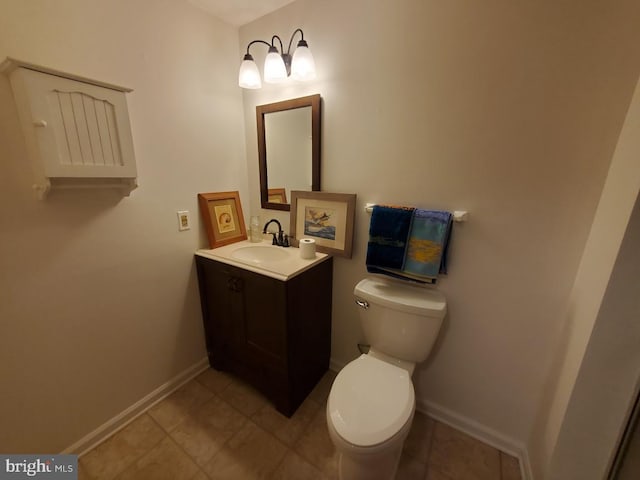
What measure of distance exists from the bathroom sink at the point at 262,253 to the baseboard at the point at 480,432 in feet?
3.92

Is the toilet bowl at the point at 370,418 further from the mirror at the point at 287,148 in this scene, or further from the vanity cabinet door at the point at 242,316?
the mirror at the point at 287,148

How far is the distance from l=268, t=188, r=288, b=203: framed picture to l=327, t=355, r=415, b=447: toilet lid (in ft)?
3.55

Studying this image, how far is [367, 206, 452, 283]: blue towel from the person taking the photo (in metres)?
1.15

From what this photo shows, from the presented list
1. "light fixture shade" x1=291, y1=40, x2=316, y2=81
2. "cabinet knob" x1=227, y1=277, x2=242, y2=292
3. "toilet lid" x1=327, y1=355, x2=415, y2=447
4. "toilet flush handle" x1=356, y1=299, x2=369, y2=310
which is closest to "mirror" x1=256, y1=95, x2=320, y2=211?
"light fixture shade" x1=291, y1=40, x2=316, y2=81

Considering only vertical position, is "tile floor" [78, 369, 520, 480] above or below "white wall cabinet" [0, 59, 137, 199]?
below

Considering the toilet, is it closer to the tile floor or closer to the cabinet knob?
the tile floor

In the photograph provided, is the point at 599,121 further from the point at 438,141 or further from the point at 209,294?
the point at 209,294

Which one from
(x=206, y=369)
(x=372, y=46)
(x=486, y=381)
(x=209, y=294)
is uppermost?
(x=372, y=46)

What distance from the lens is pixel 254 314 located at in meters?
1.38

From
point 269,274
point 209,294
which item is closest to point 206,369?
point 209,294

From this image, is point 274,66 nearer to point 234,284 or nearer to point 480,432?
point 234,284

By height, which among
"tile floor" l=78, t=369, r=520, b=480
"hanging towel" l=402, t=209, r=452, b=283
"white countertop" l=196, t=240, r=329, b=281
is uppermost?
"hanging towel" l=402, t=209, r=452, b=283

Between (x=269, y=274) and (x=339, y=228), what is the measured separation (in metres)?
0.49

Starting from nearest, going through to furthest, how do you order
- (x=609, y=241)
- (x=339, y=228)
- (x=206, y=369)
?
(x=609, y=241) → (x=339, y=228) → (x=206, y=369)
